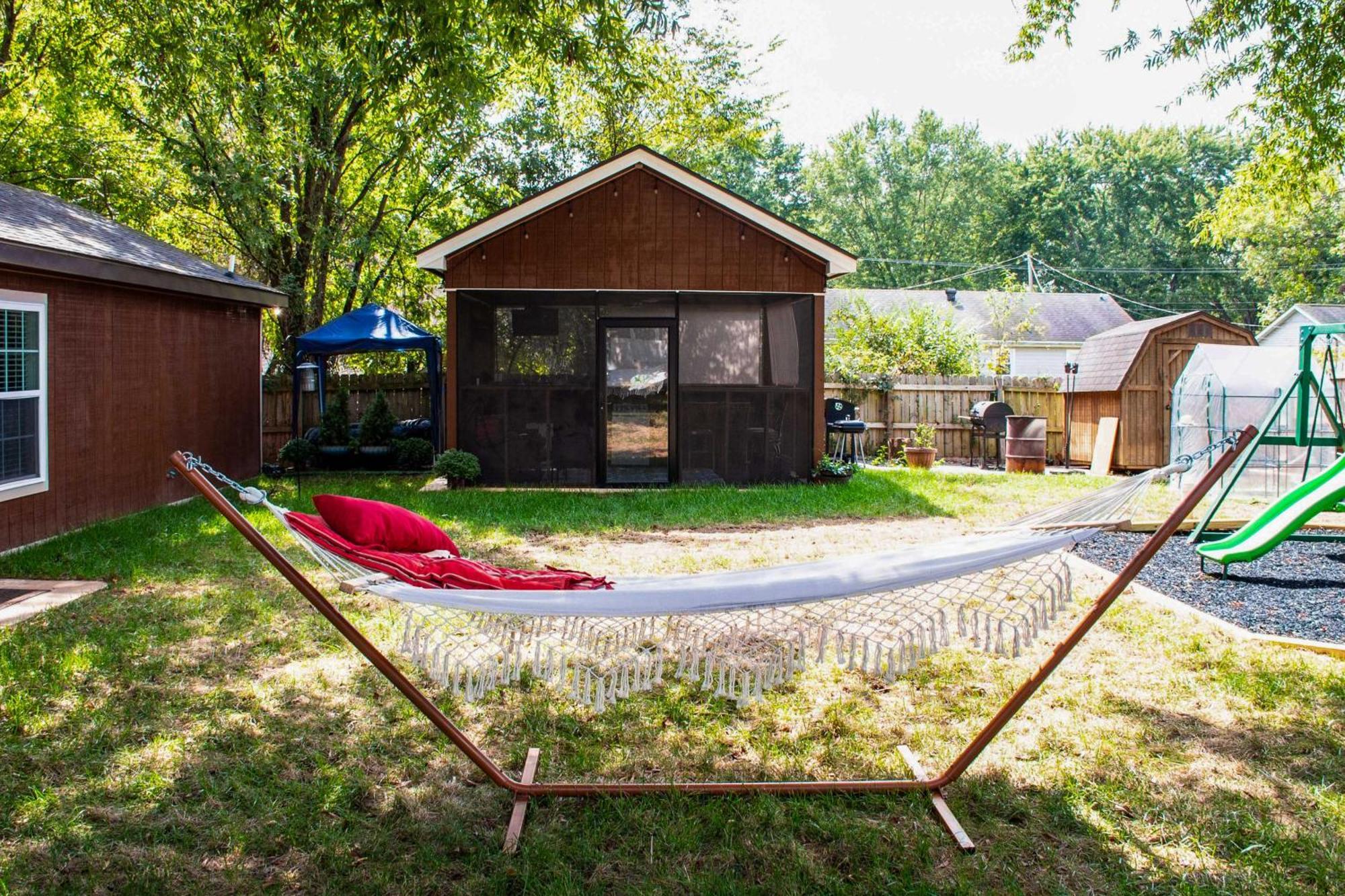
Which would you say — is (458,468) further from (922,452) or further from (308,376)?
(922,452)

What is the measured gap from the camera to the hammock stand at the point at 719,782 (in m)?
2.25

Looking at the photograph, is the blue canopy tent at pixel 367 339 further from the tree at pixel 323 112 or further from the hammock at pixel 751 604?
the hammock at pixel 751 604

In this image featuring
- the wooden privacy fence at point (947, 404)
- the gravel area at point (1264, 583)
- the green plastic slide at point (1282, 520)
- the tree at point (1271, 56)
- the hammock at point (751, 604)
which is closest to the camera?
the hammock at point (751, 604)

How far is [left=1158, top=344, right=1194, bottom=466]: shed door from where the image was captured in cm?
1195

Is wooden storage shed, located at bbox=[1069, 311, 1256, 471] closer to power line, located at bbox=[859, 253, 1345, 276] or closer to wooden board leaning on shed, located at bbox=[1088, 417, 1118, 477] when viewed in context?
wooden board leaning on shed, located at bbox=[1088, 417, 1118, 477]

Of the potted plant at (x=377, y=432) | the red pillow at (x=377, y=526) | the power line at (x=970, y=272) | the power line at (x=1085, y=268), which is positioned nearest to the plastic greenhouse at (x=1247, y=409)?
the red pillow at (x=377, y=526)

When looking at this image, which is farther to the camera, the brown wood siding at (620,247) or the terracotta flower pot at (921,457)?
the terracotta flower pot at (921,457)

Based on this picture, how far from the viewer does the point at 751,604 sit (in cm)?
244

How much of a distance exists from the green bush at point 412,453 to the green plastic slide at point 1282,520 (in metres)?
8.69

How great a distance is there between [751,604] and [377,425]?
32.0 ft

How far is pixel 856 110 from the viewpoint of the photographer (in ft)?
121

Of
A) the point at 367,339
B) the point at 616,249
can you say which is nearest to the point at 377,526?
the point at 616,249

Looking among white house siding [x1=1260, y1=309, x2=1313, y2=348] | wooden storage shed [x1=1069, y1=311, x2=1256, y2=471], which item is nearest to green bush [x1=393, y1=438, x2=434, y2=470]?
wooden storage shed [x1=1069, y1=311, x2=1256, y2=471]

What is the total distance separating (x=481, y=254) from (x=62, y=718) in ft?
24.1
